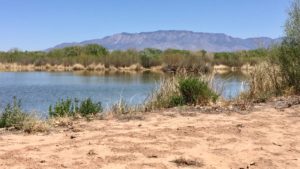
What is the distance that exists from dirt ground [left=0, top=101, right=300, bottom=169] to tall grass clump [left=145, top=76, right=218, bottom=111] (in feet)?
8.30

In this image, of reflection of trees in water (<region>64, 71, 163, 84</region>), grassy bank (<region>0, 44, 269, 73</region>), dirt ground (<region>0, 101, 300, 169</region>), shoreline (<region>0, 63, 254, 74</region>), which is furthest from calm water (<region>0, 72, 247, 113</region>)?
shoreline (<region>0, 63, 254, 74</region>)

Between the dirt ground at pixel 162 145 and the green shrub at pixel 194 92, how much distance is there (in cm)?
250

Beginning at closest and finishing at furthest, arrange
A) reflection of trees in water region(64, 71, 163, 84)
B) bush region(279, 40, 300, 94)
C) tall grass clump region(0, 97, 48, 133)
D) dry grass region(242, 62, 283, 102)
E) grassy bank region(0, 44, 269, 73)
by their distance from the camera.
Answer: tall grass clump region(0, 97, 48, 133) < dry grass region(242, 62, 283, 102) < bush region(279, 40, 300, 94) < reflection of trees in water region(64, 71, 163, 84) < grassy bank region(0, 44, 269, 73)

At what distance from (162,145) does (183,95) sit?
19.3 feet

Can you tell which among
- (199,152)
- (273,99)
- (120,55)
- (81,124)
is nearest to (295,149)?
(199,152)

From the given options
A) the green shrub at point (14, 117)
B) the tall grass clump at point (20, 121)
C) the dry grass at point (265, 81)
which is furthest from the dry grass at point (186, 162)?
the dry grass at point (265, 81)

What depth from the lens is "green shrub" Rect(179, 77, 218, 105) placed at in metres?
13.6

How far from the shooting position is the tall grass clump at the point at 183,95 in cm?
1366

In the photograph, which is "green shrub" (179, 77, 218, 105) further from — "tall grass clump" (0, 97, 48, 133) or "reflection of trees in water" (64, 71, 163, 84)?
"reflection of trees in water" (64, 71, 163, 84)

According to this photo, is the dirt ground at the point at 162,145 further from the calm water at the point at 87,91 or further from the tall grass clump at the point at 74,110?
the calm water at the point at 87,91

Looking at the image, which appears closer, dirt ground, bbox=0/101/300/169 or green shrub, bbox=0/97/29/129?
dirt ground, bbox=0/101/300/169

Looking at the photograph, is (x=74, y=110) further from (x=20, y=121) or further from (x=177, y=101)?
Answer: (x=177, y=101)

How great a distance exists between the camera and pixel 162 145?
812 cm

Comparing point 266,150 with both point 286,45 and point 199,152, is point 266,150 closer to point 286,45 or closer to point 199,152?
point 199,152
